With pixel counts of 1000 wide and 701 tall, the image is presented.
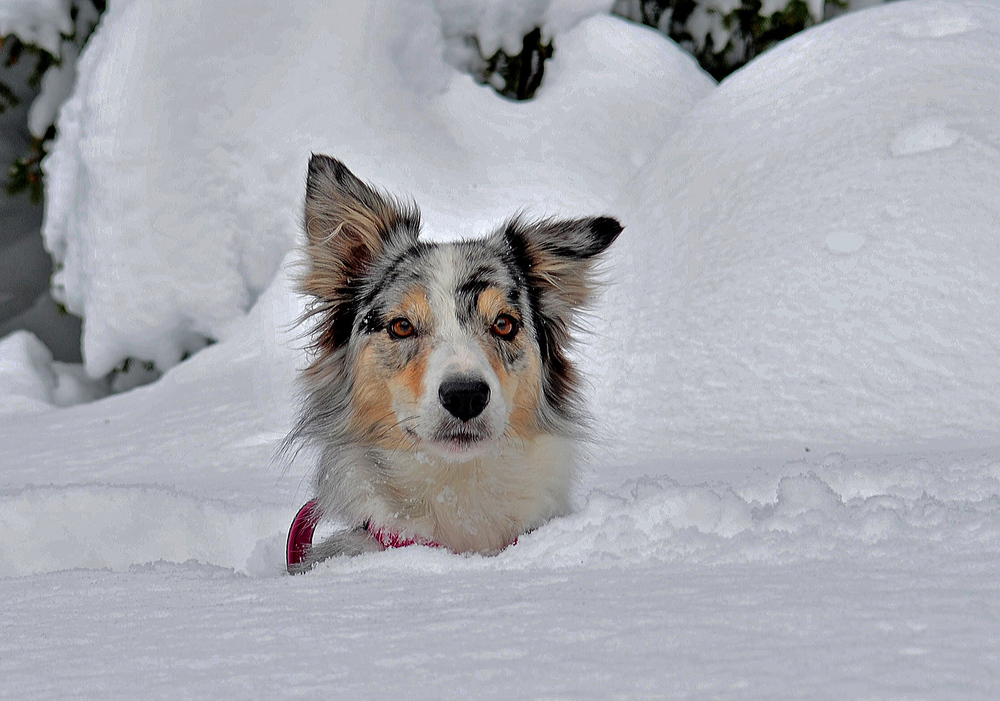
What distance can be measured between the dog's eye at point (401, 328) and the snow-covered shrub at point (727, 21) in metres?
5.41

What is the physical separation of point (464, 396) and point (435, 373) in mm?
107

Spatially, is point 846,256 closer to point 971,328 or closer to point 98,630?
point 971,328

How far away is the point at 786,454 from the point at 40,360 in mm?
6868

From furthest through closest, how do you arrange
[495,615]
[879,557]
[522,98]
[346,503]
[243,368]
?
[522,98], [243,368], [346,503], [879,557], [495,615]

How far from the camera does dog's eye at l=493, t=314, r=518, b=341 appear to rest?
96.4 inches

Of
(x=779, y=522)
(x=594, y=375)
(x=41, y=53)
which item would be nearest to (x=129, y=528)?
(x=594, y=375)

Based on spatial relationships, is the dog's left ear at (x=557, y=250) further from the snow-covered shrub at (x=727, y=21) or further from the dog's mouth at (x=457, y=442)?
the snow-covered shrub at (x=727, y=21)

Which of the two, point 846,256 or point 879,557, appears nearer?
point 879,557

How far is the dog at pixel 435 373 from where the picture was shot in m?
2.29

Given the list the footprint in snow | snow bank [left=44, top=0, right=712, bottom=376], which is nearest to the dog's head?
the footprint in snow

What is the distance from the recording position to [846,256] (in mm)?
4430

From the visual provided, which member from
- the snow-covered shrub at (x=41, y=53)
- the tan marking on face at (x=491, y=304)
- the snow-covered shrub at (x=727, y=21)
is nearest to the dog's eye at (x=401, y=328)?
the tan marking on face at (x=491, y=304)

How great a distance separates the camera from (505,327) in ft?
8.11

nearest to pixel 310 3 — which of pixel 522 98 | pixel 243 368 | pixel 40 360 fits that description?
pixel 522 98
